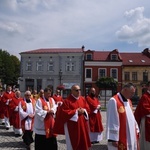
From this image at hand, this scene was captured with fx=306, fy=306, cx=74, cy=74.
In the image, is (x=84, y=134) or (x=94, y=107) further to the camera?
(x=94, y=107)

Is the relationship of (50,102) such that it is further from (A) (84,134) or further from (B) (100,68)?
(B) (100,68)

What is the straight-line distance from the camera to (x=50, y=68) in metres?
51.8

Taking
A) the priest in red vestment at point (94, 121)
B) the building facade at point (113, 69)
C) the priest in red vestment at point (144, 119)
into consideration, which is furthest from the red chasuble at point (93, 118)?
the building facade at point (113, 69)

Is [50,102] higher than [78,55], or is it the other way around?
[78,55]

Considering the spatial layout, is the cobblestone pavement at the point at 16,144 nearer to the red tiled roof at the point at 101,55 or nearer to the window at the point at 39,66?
the red tiled roof at the point at 101,55

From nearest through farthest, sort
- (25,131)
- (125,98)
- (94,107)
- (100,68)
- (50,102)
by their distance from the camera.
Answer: (125,98)
(50,102)
(25,131)
(94,107)
(100,68)

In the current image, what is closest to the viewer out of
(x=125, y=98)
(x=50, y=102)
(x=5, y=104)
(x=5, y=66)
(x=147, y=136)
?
(x=125, y=98)

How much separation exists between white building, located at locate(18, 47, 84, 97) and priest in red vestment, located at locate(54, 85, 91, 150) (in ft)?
144

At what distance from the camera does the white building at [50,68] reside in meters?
51.1

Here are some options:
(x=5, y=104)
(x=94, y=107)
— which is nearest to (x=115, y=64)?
(x=5, y=104)

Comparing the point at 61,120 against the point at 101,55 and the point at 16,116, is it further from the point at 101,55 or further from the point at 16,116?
the point at 101,55

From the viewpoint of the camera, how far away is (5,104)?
15172 mm

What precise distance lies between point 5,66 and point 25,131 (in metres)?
57.4

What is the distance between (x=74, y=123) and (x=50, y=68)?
4546 cm
